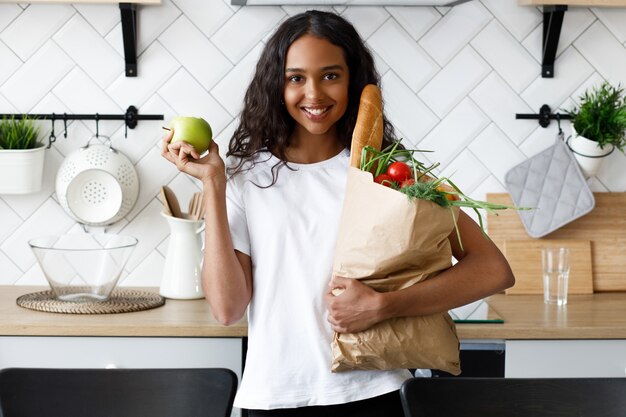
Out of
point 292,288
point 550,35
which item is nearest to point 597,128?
point 550,35

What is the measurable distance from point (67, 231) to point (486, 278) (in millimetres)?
1310

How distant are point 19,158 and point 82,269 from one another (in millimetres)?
414

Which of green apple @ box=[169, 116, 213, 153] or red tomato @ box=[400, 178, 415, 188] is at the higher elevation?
green apple @ box=[169, 116, 213, 153]

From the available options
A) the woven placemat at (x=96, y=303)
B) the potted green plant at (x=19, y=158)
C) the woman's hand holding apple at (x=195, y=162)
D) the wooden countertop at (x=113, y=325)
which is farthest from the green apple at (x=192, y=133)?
the potted green plant at (x=19, y=158)

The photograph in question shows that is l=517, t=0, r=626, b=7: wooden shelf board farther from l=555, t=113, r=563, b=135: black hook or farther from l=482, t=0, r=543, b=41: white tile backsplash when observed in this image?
l=555, t=113, r=563, b=135: black hook

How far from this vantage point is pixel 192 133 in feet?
5.61

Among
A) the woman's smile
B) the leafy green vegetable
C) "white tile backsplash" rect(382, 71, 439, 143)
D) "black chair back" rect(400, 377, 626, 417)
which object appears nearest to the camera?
"black chair back" rect(400, 377, 626, 417)

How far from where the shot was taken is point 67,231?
8.39 feet

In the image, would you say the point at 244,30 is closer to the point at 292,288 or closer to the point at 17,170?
the point at 17,170

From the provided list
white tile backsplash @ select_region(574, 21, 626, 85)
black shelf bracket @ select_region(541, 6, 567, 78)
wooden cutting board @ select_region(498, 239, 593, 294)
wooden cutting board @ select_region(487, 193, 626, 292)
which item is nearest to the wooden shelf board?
black shelf bracket @ select_region(541, 6, 567, 78)

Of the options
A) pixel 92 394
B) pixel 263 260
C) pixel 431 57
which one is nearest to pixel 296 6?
pixel 431 57

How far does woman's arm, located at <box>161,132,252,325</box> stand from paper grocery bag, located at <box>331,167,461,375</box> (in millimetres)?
194

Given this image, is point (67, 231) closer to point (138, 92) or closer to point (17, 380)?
point (138, 92)

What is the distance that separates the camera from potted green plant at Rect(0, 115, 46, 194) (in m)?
2.44
